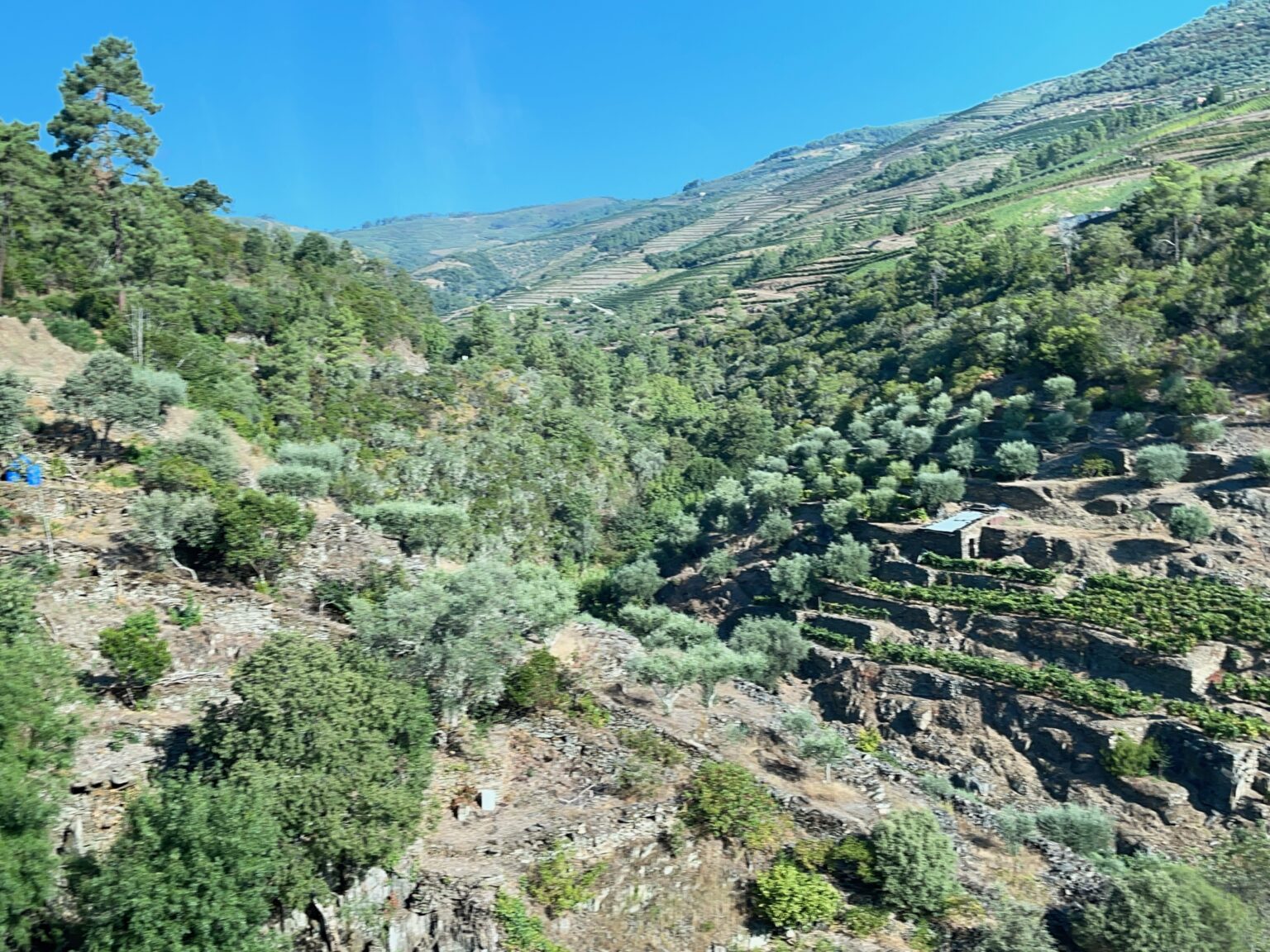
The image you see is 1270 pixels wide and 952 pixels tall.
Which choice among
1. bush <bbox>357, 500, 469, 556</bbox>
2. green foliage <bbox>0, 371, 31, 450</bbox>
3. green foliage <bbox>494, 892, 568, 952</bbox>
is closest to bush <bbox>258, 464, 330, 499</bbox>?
bush <bbox>357, 500, 469, 556</bbox>

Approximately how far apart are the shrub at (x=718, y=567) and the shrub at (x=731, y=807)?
89.3 feet

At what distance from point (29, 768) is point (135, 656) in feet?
15.7

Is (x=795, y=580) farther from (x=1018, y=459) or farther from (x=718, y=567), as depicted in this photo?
(x=1018, y=459)

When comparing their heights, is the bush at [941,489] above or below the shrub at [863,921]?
above

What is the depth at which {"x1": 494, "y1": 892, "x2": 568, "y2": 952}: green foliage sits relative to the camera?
501 inches

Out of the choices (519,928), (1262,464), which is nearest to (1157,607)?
(1262,464)

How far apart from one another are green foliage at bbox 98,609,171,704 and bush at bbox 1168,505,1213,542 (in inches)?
1307

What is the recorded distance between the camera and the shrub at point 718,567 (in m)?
43.4

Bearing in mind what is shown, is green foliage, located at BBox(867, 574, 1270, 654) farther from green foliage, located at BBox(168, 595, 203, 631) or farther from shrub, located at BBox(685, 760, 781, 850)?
green foliage, located at BBox(168, 595, 203, 631)

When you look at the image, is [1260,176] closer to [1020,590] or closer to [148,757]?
[1020,590]

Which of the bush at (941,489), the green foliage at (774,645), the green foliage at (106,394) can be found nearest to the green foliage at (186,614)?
the green foliage at (106,394)

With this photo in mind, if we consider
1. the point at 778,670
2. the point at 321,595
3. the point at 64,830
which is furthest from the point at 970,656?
the point at 64,830

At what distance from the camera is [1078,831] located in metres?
19.8

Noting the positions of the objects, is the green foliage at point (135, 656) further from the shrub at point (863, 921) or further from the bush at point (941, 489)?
the bush at point (941, 489)
